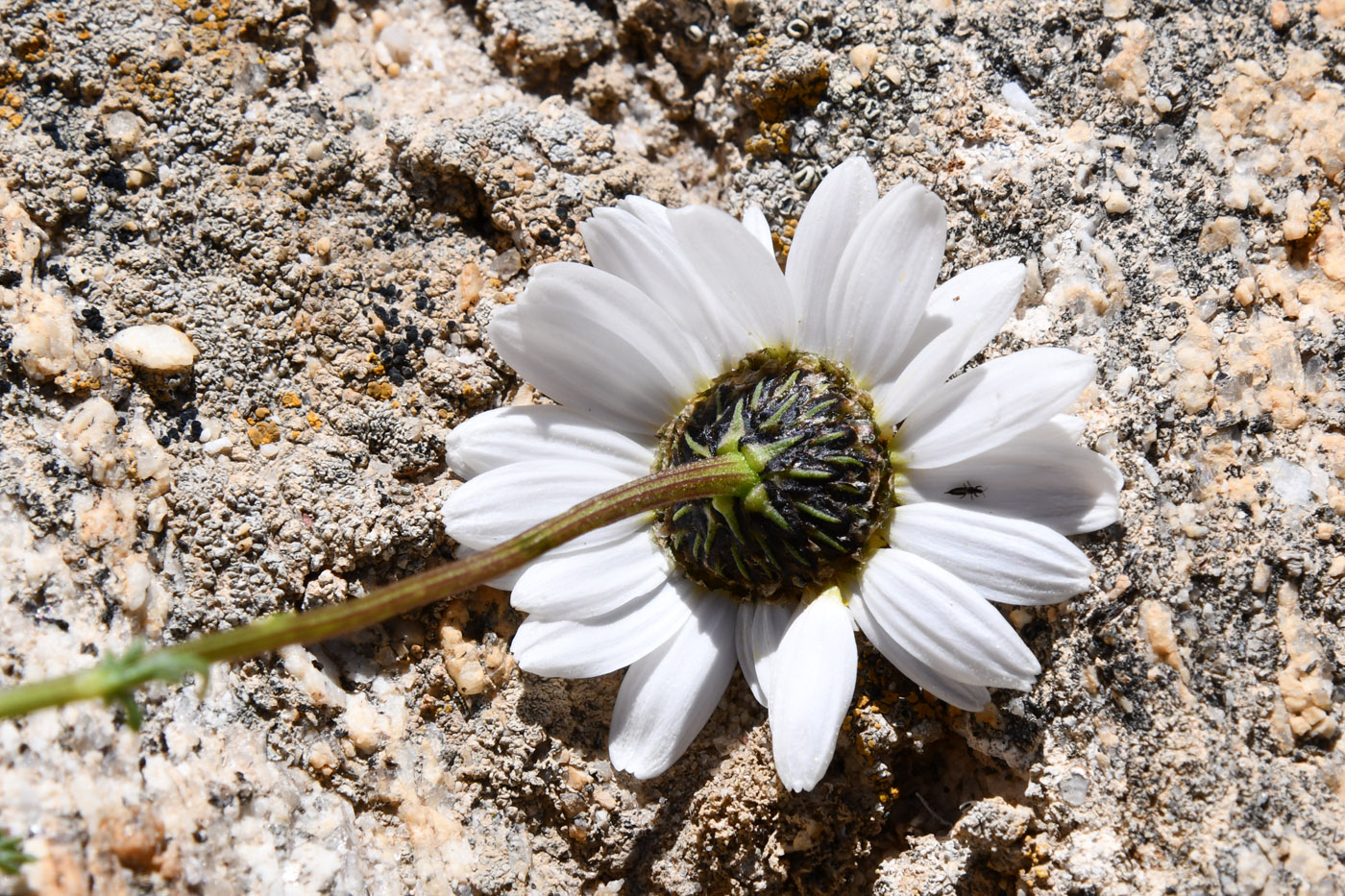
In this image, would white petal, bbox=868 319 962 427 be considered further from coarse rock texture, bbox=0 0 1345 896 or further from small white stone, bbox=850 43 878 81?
small white stone, bbox=850 43 878 81

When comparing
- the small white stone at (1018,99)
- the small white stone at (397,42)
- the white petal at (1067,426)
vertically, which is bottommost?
the white petal at (1067,426)

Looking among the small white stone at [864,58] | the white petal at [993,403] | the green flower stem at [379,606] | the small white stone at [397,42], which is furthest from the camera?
the small white stone at [397,42]

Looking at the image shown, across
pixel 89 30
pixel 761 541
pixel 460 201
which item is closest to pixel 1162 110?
pixel 761 541

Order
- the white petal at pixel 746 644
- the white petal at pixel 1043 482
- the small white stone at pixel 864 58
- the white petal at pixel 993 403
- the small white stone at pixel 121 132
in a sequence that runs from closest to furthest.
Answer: the white petal at pixel 993 403 < the white petal at pixel 1043 482 < the white petal at pixel 746 644 < the small white stone at pixel 121 132 < the small white stone at pixel 864 58

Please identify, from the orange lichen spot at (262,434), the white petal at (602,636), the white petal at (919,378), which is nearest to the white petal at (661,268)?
the white petal at (919,378)

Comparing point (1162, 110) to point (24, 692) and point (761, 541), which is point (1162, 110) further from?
point (24, 692)

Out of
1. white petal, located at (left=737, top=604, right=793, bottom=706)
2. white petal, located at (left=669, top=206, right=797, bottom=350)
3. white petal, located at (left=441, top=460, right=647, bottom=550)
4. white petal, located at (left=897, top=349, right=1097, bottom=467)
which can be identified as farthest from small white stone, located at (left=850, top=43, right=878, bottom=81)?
white petal, located at (left=737, top=604, right=793, bottom=706)

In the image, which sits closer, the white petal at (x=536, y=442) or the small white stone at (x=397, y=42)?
the white petal at (x=536, y=442)

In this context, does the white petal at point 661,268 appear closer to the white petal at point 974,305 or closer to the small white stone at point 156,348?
the white petal at point 974,305
